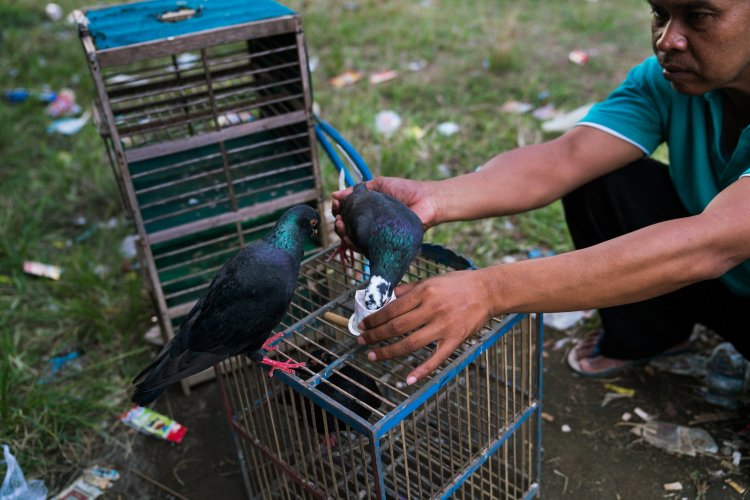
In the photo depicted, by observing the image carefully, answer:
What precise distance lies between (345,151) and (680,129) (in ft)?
4.43

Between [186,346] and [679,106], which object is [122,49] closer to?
[186,346]

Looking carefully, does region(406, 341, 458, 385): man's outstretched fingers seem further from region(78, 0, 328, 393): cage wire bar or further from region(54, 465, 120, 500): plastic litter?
region(54, 465, 120, 500): plastic litter

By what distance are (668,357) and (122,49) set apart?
2753 millimetres

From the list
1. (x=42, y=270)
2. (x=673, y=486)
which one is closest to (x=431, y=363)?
(x=673, y=486)

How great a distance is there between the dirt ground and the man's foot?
0.04m

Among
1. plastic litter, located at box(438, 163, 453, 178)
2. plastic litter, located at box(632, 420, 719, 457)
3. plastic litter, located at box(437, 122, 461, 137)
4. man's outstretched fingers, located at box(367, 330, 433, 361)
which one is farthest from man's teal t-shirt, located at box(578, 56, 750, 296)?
plastic litter, located at box(437, 122, 461, 137)

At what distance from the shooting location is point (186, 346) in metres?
2.09

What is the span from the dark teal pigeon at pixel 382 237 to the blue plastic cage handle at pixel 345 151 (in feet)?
1.65

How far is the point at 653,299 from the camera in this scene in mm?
2781

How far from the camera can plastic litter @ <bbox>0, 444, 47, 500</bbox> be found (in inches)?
97.7

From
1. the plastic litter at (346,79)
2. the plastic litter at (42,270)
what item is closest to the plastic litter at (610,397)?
the plastic litter at (42,270)

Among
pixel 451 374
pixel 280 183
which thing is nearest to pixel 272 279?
pixel 451 374

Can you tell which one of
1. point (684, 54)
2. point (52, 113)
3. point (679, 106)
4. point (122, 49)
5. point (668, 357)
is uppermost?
point (122, 49)

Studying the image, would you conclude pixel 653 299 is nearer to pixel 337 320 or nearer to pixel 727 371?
pixel 727 371
